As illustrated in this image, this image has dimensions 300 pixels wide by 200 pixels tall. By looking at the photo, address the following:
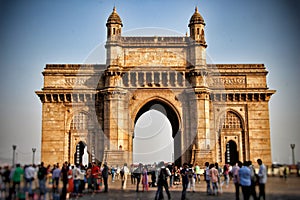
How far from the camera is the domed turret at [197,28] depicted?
44156 mm

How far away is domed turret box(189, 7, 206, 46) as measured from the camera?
4416cm

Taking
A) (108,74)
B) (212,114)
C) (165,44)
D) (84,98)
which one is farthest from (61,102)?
(212,114)

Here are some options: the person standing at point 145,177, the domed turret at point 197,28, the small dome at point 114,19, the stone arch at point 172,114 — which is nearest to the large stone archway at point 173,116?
the stone arch at point 172,114

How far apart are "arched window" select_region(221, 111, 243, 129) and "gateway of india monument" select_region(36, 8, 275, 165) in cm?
1

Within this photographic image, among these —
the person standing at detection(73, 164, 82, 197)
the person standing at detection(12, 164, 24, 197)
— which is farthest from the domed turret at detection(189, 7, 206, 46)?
the person standing at detection(12, 164, 24, 197)

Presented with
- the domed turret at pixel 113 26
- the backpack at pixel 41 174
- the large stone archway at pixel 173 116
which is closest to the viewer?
the backpack at pixel 41 174

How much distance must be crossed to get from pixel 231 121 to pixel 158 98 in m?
8.66

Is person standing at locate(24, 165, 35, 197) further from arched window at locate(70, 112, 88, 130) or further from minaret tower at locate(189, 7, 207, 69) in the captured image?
minaret tower at locate(189, 7, 207, 69)

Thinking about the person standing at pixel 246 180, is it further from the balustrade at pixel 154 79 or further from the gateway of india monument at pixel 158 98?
the balustrade at pixel 154 79

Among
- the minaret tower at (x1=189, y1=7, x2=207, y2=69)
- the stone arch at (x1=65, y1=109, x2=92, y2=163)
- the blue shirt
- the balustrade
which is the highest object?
the minaret tower at (x1=189, y1=7, x2=207, y2=69)

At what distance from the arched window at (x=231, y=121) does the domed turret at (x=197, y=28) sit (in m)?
8.34

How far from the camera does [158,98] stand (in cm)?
4309

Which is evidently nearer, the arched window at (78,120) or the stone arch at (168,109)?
the stone arch at (168,109)

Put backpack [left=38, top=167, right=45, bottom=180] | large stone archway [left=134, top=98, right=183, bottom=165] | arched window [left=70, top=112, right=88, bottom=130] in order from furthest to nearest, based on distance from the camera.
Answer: arched window [left=70, top=112, right=88, bottom=130] → large stone archway [left=134, top=98, right=183, bottom=165] → backpack [left=38, top=167, right=45, bottom=180]
